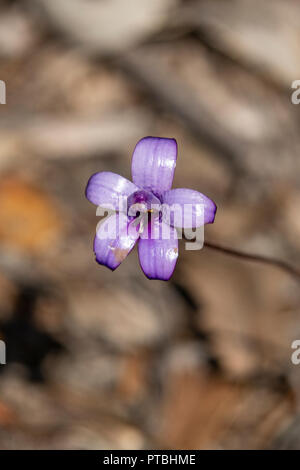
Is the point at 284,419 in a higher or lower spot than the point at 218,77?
lower

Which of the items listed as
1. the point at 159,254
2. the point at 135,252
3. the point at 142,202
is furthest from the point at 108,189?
the point at 135,252

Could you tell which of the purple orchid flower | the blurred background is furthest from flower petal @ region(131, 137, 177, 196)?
the blurred background

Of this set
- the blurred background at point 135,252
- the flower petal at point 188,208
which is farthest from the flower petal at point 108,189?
the blurred background at point 135,252

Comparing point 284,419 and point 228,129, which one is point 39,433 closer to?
point 284,419

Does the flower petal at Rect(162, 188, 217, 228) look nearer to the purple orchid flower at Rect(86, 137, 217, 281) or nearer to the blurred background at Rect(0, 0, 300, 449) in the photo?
the purple orchid flower at Rect(86, 137, 217, 281)

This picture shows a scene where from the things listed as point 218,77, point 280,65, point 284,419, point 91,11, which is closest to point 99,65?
point 91,11

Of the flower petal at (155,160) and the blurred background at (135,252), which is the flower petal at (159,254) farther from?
the blurred background at (135,252)
